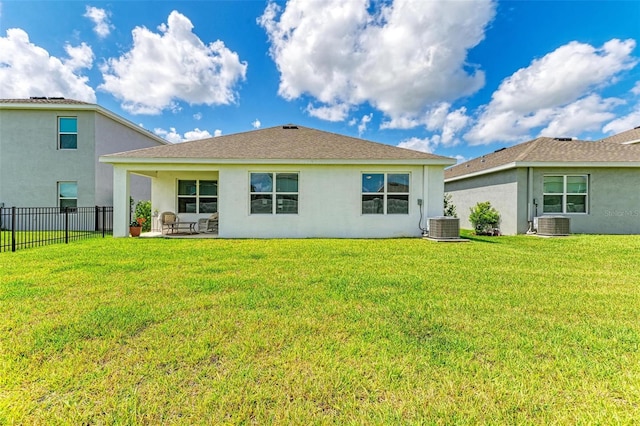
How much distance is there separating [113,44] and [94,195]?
803cm

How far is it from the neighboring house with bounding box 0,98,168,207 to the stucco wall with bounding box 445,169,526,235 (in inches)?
800

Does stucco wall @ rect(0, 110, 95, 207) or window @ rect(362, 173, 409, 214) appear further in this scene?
stucco wall @ rect(0, 110, 95, 207)

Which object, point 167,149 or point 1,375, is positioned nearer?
point 1,375

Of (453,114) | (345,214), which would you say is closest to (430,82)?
(453,114)

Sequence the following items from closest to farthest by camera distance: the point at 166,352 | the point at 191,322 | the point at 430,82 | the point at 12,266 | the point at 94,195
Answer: the point at 166,352 < the point at 191,322 < the point at 12,266 < the point at 94,195 < the point at 430,82

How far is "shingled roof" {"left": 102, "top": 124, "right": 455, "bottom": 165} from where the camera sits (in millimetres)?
10164

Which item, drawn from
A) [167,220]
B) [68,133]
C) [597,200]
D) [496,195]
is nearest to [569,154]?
[597,200]

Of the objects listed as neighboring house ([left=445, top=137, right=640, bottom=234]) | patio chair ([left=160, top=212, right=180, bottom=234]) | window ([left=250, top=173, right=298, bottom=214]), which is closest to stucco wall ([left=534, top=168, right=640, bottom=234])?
neighboring house ([left=445, top=137, right=640, bottom=234])

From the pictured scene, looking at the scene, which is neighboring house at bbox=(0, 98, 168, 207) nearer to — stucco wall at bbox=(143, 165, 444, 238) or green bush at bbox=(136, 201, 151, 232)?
green bush at bbox=(136, 201, 151, 232)

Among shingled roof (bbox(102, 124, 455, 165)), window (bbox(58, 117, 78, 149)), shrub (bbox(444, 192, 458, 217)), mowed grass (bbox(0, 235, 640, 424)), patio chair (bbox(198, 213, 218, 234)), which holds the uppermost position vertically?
window (bbox(58, 117, 78, 149))

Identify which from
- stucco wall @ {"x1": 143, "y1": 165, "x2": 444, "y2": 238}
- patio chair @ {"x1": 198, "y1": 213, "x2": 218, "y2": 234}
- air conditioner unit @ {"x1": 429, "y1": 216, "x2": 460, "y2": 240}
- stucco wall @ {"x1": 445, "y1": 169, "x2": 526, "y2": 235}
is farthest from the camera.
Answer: stucco wall @ {"x1": 445, "y1": 169, "x2": 526, "y2": 235}

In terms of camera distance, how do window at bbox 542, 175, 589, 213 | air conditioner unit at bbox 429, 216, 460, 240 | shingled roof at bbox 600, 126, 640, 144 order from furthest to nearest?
shingled roof at bbox 600, 126, 640, 144, window at bbox 542, 175, 589, 213, air conditioner unit at bbox 429, 216, 460, 240

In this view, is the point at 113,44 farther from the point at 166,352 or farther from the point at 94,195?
the point at 166,352

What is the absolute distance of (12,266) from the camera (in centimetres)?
570
